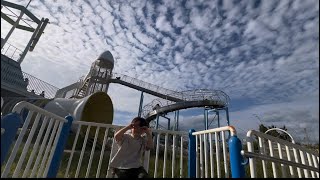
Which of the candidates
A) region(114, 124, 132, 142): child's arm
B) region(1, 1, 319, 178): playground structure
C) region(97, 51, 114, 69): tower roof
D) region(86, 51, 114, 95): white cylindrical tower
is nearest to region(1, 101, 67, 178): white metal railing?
region(1, 1, 319, 178): playground structure

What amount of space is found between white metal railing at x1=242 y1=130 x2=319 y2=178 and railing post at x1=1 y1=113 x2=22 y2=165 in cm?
217

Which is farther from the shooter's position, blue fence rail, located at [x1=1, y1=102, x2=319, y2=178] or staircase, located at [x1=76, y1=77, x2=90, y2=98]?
staircase, located at [x1=76, y1=77, x2=90, y2=98]

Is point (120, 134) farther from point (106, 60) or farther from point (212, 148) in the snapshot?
point (106, 60)

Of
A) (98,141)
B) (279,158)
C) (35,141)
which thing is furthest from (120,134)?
(98,141)

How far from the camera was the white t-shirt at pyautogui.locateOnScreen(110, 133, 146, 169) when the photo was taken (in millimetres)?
2984

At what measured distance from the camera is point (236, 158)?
7.04ft

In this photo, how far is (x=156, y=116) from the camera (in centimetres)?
2041

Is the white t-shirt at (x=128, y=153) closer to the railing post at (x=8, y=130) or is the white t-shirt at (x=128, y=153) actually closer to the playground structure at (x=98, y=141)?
the playground structure at (x=98, y=141)

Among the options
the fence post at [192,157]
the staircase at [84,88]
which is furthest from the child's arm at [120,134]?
the staircase at [84,88]

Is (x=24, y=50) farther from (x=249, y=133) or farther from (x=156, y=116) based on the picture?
(x=249, y=133)

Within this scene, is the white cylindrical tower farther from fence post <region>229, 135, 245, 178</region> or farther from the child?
fence post <region>229, 135, 245, 178</region>

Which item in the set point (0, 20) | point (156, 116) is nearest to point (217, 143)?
point (0, 20)

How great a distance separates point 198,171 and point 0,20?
10.2 ft

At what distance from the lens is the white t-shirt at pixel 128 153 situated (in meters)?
2.98
